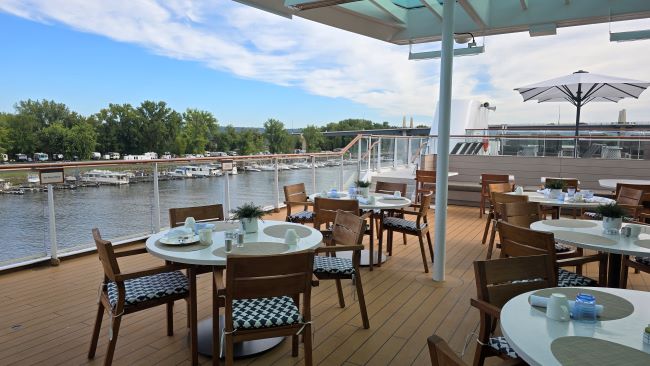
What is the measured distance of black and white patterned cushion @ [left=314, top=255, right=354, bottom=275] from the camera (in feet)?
9.07

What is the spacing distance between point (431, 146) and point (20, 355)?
8.60m

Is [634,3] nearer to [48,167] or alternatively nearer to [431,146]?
[431,146]

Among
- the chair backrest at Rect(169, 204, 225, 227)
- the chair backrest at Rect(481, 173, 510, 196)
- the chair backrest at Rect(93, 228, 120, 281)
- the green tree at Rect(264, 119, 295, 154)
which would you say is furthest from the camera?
the green tree at Rect(264, 119, 295, 154)

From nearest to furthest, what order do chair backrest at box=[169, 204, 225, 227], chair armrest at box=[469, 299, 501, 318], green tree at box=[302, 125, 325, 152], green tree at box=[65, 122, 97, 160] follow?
1. chair armrest at box=[469, 299, 501, 318]
2. chair backrest at box=[169, 204, 225, 227]
3. green tree at box=[65, 122, 97, 160]
4. green tree at box=[302, 125, 325, 152]

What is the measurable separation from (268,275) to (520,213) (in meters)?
2.82

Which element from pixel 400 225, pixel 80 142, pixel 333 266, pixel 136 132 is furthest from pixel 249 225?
pixel 136 132

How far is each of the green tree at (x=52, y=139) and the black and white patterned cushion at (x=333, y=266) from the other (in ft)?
86.4

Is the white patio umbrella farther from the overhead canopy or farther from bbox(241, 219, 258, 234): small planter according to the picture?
bbox(241, 219, 258, 234): small planter

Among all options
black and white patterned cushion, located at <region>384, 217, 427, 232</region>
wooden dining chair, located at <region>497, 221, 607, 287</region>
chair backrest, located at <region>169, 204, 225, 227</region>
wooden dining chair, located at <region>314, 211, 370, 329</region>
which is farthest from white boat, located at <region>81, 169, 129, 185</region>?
wooden dining chair, located at <region>497, 221, 607, 287</region>

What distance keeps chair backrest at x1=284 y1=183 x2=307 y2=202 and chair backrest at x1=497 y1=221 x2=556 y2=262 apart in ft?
8.42

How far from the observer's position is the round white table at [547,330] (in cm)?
127

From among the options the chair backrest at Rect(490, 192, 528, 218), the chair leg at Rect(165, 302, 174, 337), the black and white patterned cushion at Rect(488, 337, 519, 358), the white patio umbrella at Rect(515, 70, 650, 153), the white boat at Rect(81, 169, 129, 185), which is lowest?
the chair leg at Rect(165, 302, 174, 337)

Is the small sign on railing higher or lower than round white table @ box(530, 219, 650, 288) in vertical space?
higher

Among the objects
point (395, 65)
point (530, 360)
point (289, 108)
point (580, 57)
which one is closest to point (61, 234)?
point (530, 360)
